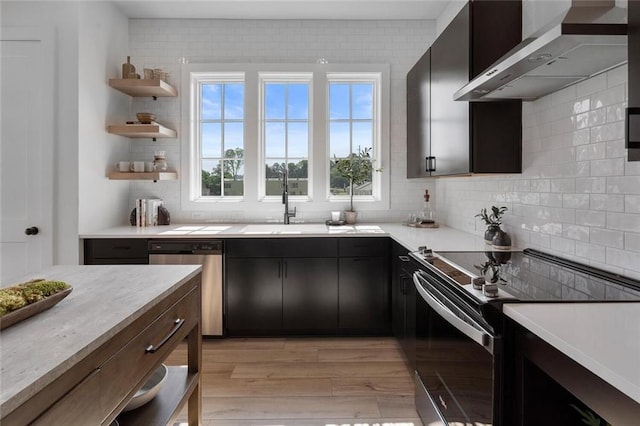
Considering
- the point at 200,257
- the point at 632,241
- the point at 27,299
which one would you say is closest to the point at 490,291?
the point at 632,241

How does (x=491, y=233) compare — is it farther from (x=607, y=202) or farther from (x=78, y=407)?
(x=78, y=407)

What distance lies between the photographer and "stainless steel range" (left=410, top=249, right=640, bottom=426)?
1230 millimetres

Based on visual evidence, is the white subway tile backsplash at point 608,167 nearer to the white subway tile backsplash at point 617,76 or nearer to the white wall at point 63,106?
the white subway tile backsplash at point 617,76

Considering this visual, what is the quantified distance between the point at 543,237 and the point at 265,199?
257 cm

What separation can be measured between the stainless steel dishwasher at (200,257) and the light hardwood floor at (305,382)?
434 millimetres

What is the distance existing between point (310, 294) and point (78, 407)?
7.68ft

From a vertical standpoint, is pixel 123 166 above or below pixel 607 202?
above

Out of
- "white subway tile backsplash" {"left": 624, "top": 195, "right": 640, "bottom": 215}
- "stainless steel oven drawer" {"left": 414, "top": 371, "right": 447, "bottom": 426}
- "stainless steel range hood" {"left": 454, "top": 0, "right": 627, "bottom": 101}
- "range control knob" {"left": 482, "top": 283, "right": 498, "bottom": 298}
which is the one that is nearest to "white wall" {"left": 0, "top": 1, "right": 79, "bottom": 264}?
"stainless steel oven drawer" {"left": 414, "top": 371, "right": 447, "bottom": 426}

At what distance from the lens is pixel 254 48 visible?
149 inches

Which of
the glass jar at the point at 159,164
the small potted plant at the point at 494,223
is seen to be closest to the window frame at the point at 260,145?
the glass jar at the point at 159,164

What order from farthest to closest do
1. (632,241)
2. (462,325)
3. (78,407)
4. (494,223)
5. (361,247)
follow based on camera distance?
(361,247), (494,223), (632,241), (462,325), (78,407)

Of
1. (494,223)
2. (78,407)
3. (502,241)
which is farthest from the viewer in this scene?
(494,223)

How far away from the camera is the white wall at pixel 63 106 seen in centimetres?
305

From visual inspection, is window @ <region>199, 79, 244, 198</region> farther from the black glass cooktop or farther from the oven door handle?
the oven door handle
